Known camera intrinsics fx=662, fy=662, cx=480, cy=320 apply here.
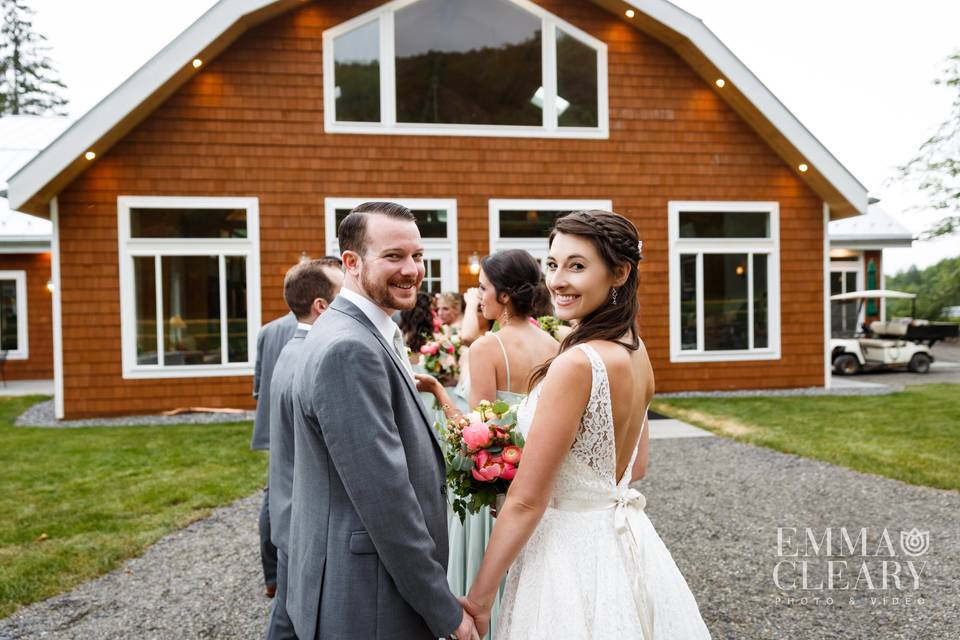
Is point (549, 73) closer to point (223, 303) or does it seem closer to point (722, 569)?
point (223, 303)

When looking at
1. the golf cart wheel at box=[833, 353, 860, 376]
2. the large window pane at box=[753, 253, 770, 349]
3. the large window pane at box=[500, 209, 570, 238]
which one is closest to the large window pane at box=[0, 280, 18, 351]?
the large window pane at box=[500, 209, 570, 238]

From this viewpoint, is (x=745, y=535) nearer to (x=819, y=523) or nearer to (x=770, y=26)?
(x=819, y=523)

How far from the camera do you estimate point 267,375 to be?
4441mm

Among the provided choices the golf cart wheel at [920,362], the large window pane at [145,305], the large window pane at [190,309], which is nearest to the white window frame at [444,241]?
the large window pane at [190,309]

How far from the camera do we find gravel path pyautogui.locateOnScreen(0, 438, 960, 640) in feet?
11.9

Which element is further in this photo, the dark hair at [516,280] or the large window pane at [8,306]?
the large window pane at [8,306]

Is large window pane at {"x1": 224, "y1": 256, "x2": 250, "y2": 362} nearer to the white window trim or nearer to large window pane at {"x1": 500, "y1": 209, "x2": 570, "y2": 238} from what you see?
the white window trim

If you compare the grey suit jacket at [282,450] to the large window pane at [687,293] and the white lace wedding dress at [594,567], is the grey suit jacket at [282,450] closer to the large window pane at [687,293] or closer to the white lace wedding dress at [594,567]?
the white lace wedding dress at [594,567]

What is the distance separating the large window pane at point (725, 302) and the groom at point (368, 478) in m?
10.8

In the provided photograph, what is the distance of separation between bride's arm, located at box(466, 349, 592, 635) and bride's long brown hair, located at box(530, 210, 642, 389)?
0.15m

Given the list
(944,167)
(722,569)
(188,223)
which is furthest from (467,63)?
(722,569)

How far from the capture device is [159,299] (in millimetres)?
10391

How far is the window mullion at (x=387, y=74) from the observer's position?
10.8 metres

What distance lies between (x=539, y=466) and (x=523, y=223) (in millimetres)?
9601
